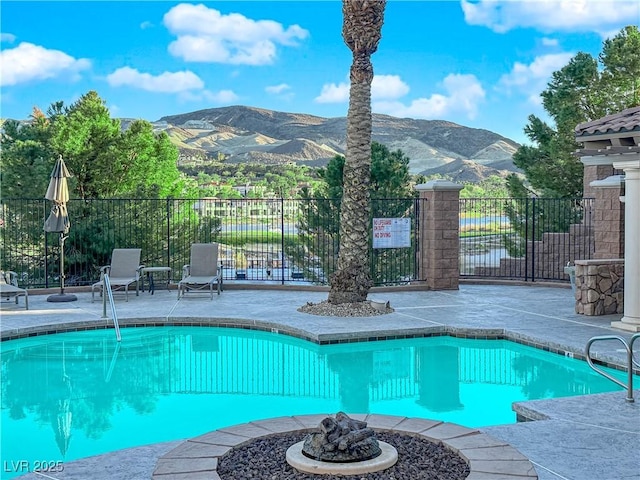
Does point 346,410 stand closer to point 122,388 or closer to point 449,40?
point 122,388

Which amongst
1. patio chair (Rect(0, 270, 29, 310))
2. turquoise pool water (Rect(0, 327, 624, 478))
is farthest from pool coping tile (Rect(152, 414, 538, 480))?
patio chair (Rect(0, 270, 29, 310))

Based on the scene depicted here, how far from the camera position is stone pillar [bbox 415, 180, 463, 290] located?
1466 cm

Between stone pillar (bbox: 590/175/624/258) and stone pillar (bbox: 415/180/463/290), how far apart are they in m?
2.78

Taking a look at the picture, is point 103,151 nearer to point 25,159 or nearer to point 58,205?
point 25,159

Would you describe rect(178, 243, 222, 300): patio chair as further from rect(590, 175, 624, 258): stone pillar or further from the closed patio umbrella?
rect(590, 175, 624, 258): stone pillar

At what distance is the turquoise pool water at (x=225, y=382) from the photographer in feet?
21.9

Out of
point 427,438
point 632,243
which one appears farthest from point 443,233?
point 427,438

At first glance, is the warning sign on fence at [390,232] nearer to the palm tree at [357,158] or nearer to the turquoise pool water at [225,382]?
the palm tree at [357,158]

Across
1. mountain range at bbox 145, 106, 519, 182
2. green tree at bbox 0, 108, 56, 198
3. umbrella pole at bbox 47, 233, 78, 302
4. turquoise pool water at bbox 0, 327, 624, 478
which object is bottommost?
turquoise pool water at bbox 0, 327, 624, 478

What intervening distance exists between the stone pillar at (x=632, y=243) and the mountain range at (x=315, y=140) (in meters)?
43.5

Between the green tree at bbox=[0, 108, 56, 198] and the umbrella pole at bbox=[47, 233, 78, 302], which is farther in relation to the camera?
the green tree at bbox=[0, 108, 56, 198]

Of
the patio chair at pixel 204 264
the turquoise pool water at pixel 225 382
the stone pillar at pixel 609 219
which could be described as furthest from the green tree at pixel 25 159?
the stone pillar at pixel 609 219

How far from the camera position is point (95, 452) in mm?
5926

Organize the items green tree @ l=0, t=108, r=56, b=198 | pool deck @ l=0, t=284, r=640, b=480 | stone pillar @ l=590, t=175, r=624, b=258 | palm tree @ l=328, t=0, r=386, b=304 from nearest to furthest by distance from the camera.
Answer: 1. pool deck @ l=0, t=284, r=640, b=480
2. palm tree @ l=328, t=0, r=386, b=304
3. stone pillar @ l=590, t=175, r=624, b=258
4. green tree @ l=0, t=108, r=56, b=198
